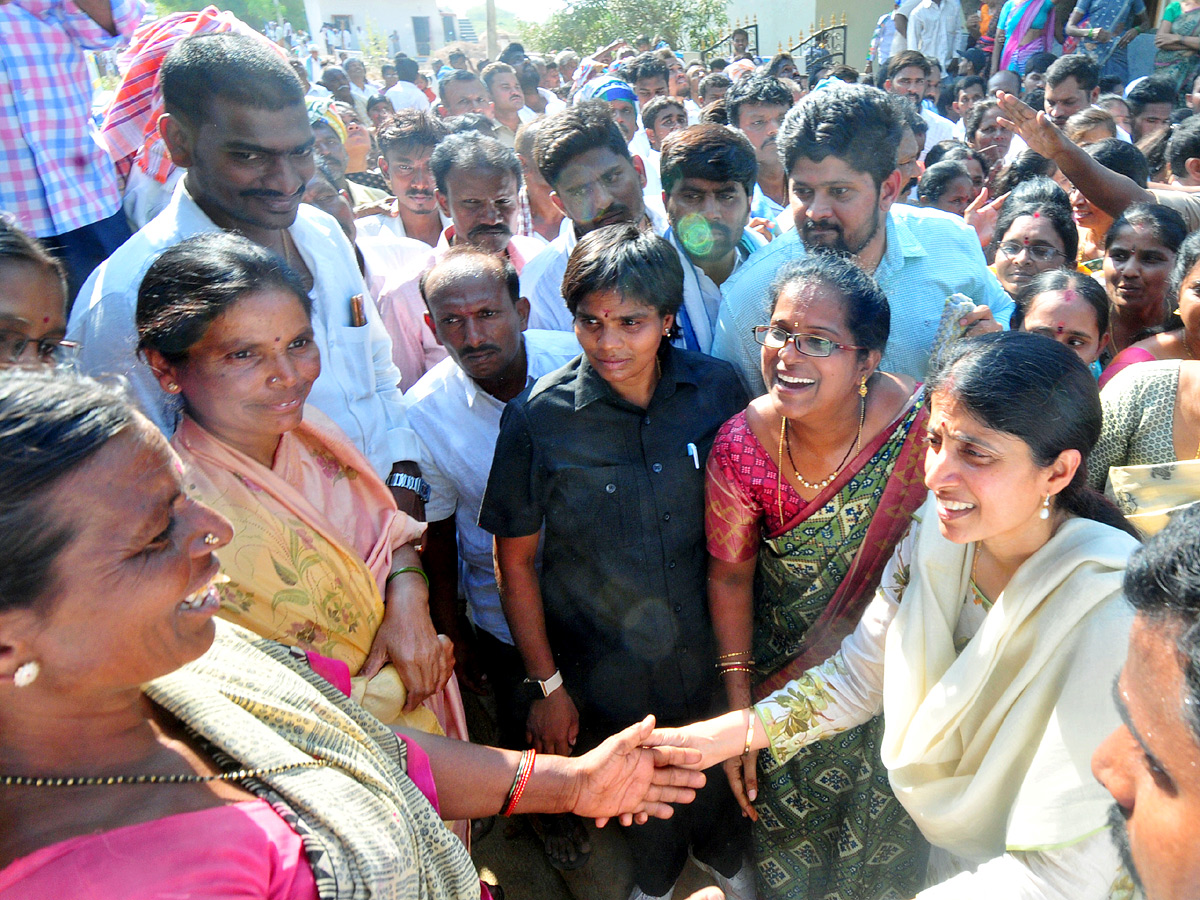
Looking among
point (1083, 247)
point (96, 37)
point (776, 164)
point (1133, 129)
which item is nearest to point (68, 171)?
point (96, 37)

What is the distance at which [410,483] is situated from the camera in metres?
2.58

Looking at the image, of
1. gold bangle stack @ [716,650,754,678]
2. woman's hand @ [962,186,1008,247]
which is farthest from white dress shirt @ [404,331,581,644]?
woman's hand @ [962,186,1008,247]

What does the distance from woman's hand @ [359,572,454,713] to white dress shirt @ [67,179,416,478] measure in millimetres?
618

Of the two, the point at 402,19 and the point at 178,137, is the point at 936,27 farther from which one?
the point at 402,19

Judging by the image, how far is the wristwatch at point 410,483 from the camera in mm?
2562

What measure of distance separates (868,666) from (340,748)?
4.30 ft

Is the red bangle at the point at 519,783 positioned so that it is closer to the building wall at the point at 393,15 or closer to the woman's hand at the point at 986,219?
the woman's hand at the point at 986,219

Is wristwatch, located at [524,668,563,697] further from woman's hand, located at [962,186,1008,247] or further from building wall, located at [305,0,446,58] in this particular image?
building wall, located at [305,0,446,58]

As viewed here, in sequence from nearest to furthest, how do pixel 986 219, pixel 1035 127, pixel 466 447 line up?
1. pixel 466 447
2. pixel 1035 127
3. pixel 986 219

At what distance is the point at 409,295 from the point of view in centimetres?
357

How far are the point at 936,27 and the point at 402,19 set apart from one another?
3793 centimetres

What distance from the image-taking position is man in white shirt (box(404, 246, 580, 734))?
272cm

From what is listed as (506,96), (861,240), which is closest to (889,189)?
(861,240)

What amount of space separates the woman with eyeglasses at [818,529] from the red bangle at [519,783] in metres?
0.73
